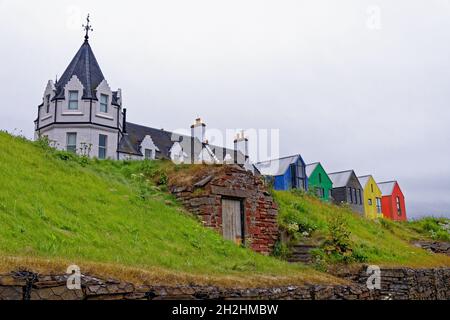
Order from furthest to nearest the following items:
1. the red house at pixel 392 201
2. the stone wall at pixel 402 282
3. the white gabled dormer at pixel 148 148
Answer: the red house at pixel 392 201 → the white gabled dormer at pixel 148 148 → the stone wall at pixel 402 282

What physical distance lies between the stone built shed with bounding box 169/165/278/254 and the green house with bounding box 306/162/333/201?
30.0 meters

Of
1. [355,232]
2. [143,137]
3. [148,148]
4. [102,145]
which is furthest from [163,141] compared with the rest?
[355,232]

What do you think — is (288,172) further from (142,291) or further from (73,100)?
(142,291)

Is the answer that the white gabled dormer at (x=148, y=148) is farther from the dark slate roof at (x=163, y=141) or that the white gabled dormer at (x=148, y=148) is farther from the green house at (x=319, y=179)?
the green house at (x=319, y=179)

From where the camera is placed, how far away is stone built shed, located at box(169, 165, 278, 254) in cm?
1523

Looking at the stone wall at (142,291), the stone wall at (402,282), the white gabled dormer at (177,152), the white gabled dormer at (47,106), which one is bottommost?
the stone wall at (402,282)

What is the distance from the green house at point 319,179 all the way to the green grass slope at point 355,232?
20.6 meters

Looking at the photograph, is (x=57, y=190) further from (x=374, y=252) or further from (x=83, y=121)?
(x=83, y=121)

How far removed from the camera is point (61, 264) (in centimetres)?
732

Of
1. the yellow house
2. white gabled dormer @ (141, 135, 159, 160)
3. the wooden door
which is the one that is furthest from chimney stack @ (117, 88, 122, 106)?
the yellow house

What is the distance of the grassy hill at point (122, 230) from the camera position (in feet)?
28.5

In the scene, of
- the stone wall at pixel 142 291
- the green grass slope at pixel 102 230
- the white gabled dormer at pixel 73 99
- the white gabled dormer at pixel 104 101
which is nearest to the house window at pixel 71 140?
the white gabled dormer at pixel 73 99

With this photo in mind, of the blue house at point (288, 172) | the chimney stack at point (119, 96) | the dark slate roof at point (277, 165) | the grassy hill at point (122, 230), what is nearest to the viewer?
the grassy hill at point (122, 230)
